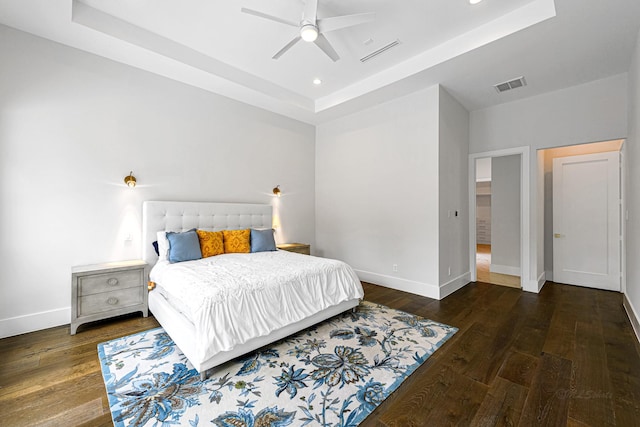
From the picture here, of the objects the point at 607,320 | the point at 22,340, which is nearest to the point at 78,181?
the point at 22,340

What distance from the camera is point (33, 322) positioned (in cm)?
291

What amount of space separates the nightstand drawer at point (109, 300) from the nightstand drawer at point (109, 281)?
45 millimetres

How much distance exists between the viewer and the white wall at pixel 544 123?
3776 millimetres

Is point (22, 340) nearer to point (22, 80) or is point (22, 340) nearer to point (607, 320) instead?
point (22, 80)

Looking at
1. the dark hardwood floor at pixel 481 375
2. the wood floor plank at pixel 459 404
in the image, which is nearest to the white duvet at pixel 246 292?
the dark hardwood floor at pixel 481 375

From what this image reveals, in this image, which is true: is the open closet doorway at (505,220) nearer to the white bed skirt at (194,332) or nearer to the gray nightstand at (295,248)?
the gray nightstand at (295,248)

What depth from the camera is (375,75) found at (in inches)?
163

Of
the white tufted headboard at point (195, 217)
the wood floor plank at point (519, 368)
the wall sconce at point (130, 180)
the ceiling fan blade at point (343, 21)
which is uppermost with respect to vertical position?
the ceiling fan blade at point (343, 21)

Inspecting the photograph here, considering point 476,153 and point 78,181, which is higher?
point 476,153

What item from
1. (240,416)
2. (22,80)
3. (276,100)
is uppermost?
(276,100)

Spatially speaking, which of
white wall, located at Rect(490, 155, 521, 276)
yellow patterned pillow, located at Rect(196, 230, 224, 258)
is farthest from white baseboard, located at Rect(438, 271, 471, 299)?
yellow patterned pillow, located at Rect(196, 230, 224, 258)

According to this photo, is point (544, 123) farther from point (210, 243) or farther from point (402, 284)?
point (210, 243)

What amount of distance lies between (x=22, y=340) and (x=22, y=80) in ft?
8.84

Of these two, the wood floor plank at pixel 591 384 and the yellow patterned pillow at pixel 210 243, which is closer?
the wood floor plank at pixel 591 384
